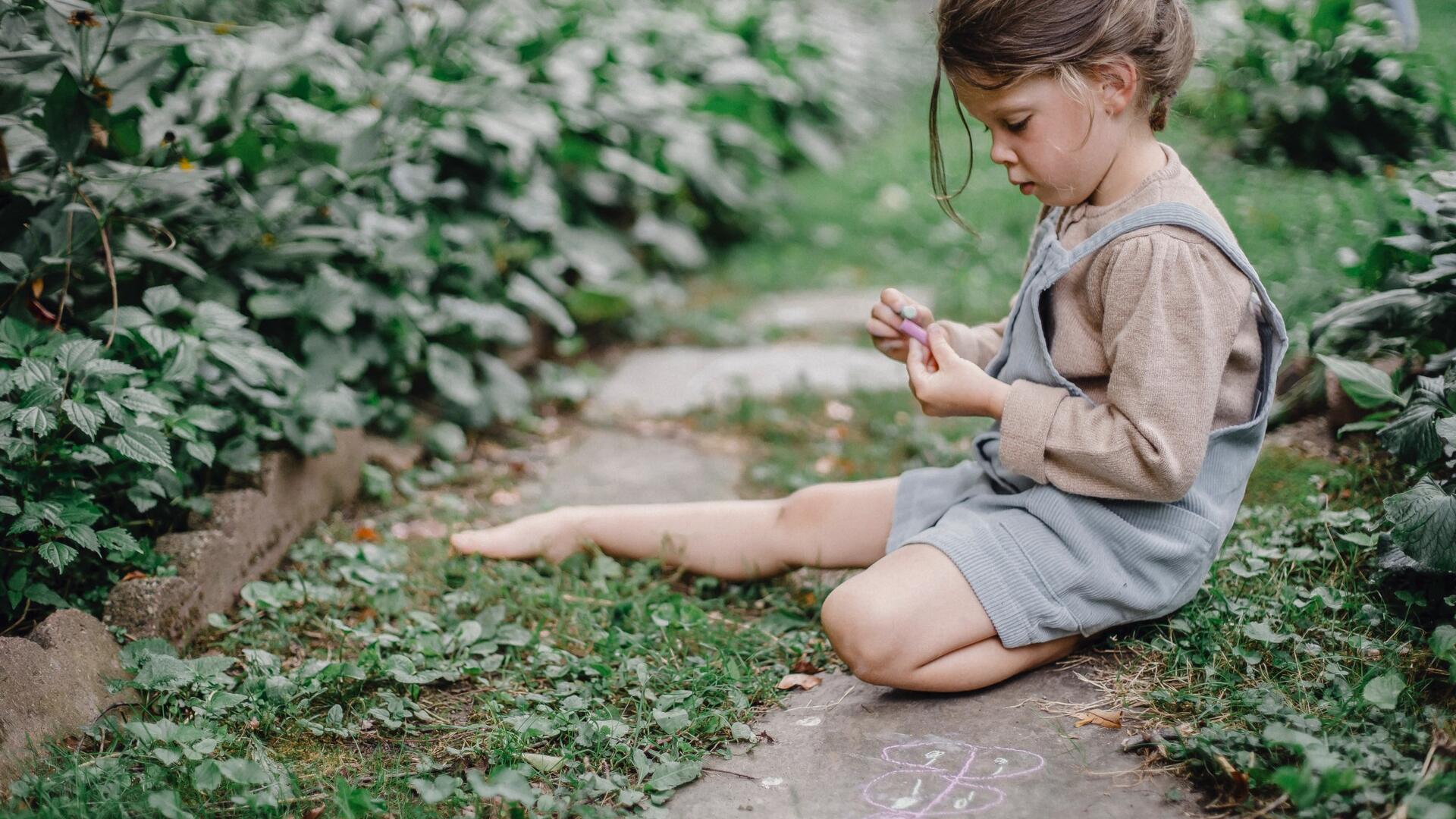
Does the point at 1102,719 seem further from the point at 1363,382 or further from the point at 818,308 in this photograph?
the point at 818,308

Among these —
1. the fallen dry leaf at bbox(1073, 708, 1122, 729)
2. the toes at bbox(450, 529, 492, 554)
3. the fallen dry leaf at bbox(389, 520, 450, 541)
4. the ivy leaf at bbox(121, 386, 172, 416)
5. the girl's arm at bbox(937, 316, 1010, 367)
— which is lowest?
the fallen dry leaf at bbox(389, 520, 450, 541)

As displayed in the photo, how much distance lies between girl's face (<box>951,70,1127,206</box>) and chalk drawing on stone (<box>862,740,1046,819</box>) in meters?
0.88

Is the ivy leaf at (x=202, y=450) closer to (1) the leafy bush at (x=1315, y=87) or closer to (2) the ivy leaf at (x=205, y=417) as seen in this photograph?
(2) the ivy leaf at (x=205, y=417)

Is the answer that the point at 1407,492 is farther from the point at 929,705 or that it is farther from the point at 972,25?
the point at 972,25

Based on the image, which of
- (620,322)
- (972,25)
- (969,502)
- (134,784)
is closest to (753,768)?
(969,502)

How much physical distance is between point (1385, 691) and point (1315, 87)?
338 centimetres

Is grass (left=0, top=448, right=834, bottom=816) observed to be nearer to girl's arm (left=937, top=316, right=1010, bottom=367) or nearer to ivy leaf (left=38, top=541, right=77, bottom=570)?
ivy leaf (left=38, top=541, right=77, bottom=570)

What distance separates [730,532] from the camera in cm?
228

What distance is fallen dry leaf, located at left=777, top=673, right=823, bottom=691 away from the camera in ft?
6.14

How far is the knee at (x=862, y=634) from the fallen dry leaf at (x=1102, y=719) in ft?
0.92

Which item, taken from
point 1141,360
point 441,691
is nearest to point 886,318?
point 1141,360

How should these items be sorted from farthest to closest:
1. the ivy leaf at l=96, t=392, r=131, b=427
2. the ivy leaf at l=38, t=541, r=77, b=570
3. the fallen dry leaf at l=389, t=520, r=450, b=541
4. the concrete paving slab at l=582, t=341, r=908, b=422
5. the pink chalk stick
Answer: the concrete paving slab at l=582, t=341, r=908, b=422, the fallen dry leaf at l=389, t=520, r=450, b=541, the pink chalk stick, the ivy leaf at l=96, t=392, r=131, b=427, the ivy leaf at l=38, t=541, r=77, b=570

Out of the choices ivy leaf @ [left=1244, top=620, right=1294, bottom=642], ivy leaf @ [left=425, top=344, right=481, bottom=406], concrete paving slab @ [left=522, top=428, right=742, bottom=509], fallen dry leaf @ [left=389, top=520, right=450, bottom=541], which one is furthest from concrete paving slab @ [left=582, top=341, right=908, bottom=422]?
ivy leaf @ [left=1244, top=620, right=1294, bottom=642]

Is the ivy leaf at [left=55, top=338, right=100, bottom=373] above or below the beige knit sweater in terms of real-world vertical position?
below
